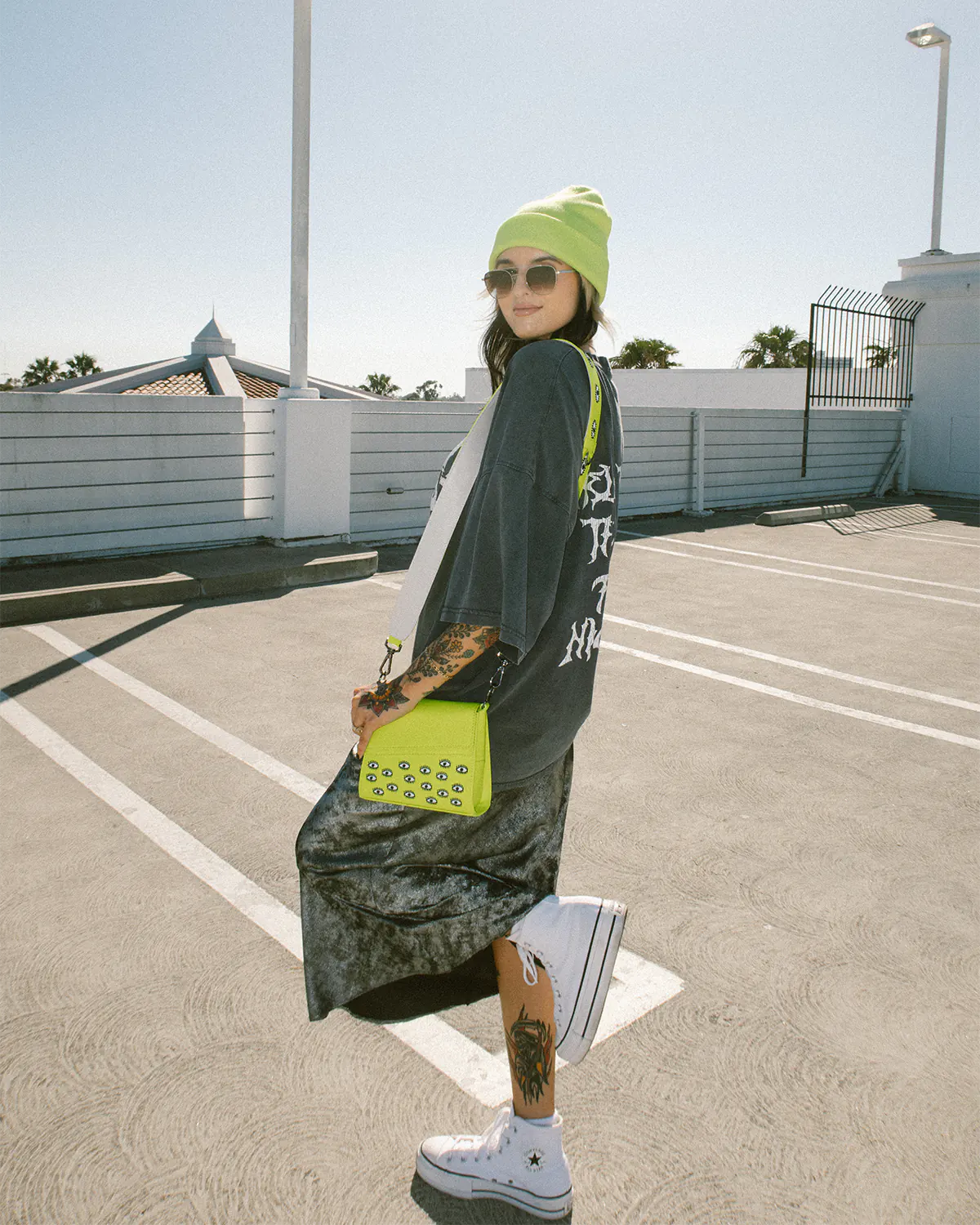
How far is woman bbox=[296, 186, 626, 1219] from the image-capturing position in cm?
178

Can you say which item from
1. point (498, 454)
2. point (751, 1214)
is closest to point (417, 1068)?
point (751, 1214)

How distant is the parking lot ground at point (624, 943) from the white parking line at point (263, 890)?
2 centimetres

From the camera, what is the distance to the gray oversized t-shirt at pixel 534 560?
164cm

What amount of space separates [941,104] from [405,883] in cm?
1962

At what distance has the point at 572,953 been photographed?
184 cm

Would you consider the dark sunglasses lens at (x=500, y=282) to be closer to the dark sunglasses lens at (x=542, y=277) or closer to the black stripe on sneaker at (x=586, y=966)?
the dark sunglasses lens at (x=542, y=277)

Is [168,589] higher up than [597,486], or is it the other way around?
[597,486]

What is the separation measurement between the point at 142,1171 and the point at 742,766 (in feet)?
9.90

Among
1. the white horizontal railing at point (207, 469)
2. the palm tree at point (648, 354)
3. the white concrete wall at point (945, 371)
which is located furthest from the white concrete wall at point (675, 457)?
the palm tree at point (648, 354)

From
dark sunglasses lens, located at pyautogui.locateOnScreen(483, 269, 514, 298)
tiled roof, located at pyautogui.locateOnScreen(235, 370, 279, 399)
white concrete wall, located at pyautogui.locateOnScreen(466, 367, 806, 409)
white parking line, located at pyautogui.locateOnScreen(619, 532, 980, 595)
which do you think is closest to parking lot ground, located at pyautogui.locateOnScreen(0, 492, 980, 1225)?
dark sunglasses lens, located at pyautogui.locateOnScreen(483, 269, 514, 298)

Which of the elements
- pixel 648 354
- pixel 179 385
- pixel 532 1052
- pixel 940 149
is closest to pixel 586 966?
pixel 532 1052

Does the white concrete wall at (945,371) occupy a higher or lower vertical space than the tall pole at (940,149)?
lower

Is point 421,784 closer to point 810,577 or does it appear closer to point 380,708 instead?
point 380,708

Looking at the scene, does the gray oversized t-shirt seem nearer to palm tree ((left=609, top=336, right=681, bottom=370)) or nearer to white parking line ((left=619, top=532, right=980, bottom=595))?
white parking line ((left=619, top=532, right=980, bottom=595))
